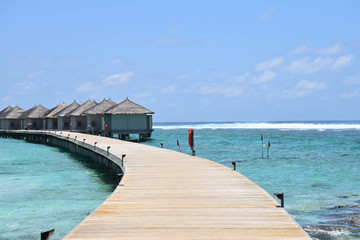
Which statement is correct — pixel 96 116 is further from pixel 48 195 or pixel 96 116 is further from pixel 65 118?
pixel 48 195

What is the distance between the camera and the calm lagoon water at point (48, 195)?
9805mm

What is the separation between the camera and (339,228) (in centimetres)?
910

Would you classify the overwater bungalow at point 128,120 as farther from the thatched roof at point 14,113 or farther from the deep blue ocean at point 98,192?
the thatched roof at point 14,113

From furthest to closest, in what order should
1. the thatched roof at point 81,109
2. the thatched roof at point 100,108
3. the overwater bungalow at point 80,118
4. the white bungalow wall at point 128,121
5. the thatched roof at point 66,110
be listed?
1. the thatched roof at point 66,110
2. the overwater bungalow at point 80,118
3. the thatched roof at point 81,109
4. the thatched roof at point 100,108
5. the white bungalow wall at point 128,121

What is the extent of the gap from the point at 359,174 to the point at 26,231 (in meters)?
15.3

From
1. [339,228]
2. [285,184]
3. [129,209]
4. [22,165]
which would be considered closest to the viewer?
[129,209]

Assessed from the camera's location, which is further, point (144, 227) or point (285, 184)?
point (285, 184)

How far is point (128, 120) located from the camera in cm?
4109

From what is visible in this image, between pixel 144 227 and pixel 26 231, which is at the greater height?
pixel 144 227

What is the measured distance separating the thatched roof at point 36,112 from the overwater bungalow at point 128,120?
1865cm

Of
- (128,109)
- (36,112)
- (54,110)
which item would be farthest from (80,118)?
(36,112)

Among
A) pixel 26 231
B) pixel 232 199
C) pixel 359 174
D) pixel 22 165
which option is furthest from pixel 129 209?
pixel 22 165

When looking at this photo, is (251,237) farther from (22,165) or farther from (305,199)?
(22,165)

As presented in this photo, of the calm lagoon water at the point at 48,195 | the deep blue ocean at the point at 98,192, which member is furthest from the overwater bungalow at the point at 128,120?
the calm lagoon water at the point at 48,195
